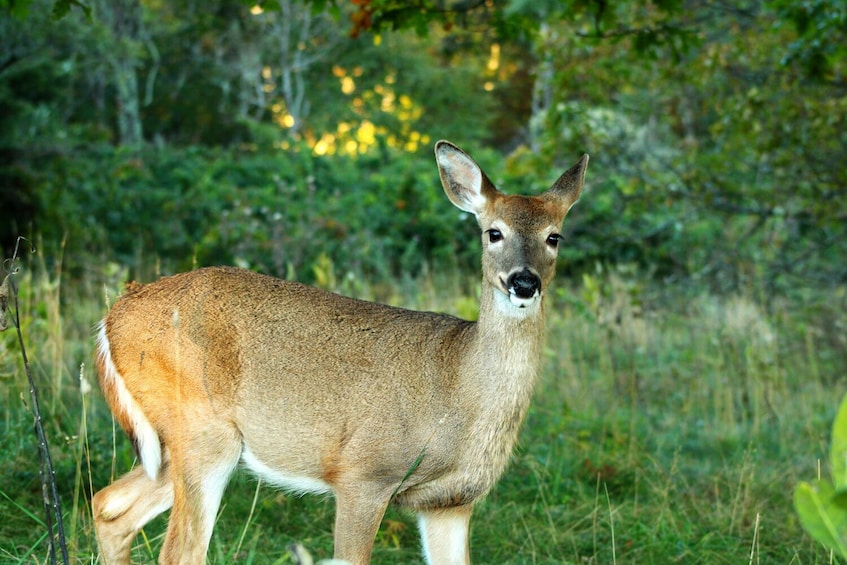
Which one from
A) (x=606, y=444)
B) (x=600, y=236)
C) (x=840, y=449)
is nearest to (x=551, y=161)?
(x=606, y=444)

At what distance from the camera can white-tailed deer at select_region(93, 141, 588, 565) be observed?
3.96m

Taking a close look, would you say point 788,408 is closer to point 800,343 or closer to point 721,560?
point 800,343

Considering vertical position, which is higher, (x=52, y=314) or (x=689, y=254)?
(x=52, y=314)

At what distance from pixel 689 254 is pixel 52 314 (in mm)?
9081

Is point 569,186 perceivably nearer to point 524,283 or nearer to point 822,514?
point 524,283

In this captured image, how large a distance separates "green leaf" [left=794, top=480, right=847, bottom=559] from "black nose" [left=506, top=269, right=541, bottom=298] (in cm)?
201

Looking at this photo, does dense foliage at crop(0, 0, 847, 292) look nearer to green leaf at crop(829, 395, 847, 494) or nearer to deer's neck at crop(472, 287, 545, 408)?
deer's neck at crop(472, 287, 545, 408)

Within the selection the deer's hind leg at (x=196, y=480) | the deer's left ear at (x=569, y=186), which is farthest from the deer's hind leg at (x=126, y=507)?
the deer's left ear at (x=569, y=186)

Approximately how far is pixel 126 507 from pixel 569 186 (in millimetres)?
2277

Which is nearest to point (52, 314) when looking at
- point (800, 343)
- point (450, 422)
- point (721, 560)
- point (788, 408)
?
point (450, 422)

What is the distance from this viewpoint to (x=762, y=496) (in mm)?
5801

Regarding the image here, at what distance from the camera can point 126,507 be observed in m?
4.15

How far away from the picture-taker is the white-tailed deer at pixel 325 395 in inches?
156

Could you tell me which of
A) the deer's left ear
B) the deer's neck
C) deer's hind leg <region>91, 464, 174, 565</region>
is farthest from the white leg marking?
the deer's left ear
